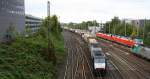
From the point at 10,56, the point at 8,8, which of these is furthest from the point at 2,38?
the point at 10,56

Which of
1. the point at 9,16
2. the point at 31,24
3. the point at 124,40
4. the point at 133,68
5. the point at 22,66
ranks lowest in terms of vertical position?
the point at 133,68

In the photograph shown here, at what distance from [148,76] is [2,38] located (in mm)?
29445

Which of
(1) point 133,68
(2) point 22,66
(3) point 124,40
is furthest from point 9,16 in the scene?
(3) point 124,40

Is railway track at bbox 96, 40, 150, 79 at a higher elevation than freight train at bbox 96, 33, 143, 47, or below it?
below

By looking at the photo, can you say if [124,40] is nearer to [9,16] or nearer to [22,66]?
[9,16]

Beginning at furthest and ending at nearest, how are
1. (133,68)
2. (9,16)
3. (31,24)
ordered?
(31,24), (9,16), (133,68)

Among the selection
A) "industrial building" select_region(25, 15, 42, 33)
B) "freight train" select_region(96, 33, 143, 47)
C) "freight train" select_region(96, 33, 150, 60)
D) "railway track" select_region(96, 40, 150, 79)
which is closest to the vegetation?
"railway track" select_region(96, 40, 150, 79)

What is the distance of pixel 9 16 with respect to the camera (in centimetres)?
5338

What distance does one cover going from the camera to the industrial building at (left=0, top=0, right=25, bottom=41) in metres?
48.6

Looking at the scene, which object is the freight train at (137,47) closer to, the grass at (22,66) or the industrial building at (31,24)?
the grass at (22,66)

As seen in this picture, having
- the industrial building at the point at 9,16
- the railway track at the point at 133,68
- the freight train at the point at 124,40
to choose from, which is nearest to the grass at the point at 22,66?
the railway track at the point at 133,68

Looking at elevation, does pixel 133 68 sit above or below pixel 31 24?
below

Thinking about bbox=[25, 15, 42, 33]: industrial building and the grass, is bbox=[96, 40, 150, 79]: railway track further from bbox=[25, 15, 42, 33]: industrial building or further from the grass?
bbox=[25, 15, 42, 33]: industrial building

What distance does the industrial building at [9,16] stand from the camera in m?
48.6
